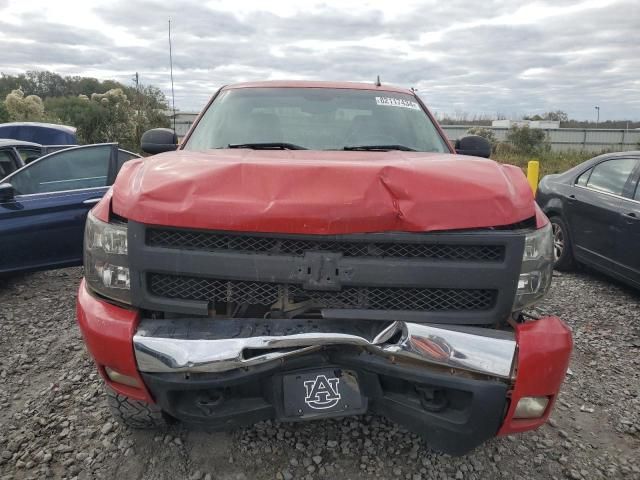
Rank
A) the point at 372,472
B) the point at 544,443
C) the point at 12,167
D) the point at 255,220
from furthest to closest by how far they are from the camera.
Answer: the point at 12,167 < the point at 544,443 < the point at 372,472 < the point at 255,220

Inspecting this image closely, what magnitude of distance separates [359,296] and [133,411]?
49.8 inches

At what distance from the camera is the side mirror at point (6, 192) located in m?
4.45

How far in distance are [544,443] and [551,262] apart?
1082 millimetres

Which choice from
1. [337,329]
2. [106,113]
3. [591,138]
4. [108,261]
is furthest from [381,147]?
[591,138]

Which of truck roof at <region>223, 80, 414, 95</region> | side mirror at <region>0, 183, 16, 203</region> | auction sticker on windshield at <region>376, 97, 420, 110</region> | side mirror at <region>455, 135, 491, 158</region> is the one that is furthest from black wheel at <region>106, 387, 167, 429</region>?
side mirror at <region>0, 183, 16, 203</region>

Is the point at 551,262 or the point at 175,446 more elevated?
the point at 551,262

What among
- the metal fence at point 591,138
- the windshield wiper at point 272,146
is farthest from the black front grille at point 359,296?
the metal fence at point 591,138

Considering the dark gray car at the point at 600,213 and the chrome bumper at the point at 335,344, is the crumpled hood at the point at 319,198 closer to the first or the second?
the chrome bumper at the point at 335,344

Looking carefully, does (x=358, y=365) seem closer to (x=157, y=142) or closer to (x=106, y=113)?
(x=157, y=142)

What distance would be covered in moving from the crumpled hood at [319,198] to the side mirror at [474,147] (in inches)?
59.4

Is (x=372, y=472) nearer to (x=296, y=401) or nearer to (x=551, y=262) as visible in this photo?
(x=296, y=401)

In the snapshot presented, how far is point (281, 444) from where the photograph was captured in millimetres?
2537

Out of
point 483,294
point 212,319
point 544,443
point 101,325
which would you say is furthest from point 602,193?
point 101,325

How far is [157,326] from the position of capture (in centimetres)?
206
